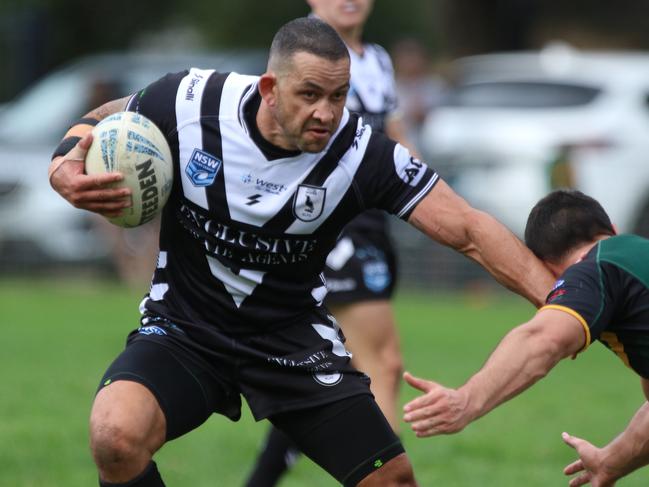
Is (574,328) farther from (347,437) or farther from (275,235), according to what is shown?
(275,235)

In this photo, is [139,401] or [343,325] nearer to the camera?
[139,401]

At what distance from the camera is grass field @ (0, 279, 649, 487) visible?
7289mm

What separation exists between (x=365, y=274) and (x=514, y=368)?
263 centimetres

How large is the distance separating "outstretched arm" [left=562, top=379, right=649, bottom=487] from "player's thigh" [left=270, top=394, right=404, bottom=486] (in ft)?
2.22

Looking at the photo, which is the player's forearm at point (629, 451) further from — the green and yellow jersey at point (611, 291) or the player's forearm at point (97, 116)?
the player's forearm at point (97, 116)

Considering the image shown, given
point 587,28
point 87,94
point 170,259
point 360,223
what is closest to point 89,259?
point 87,94

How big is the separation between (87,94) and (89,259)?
199cm

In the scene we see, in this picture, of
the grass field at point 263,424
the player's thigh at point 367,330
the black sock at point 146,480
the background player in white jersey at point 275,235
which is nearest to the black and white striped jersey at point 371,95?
the player's thigh at point 367,330

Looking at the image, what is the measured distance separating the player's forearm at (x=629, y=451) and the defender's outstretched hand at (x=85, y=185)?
2002 millimetres

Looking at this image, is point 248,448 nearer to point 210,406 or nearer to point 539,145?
point 210,406

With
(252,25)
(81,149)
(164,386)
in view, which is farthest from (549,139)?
(252,25)

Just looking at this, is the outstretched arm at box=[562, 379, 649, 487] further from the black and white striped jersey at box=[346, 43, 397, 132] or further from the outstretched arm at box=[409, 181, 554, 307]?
the black and white striped jersey at box=[346, 43, 397, 132]

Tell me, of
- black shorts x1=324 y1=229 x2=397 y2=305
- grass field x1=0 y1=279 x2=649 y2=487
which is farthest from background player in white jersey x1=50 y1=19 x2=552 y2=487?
grass field x1=0 y1=279 x2=649 y2=487

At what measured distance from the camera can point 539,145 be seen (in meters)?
15.3
